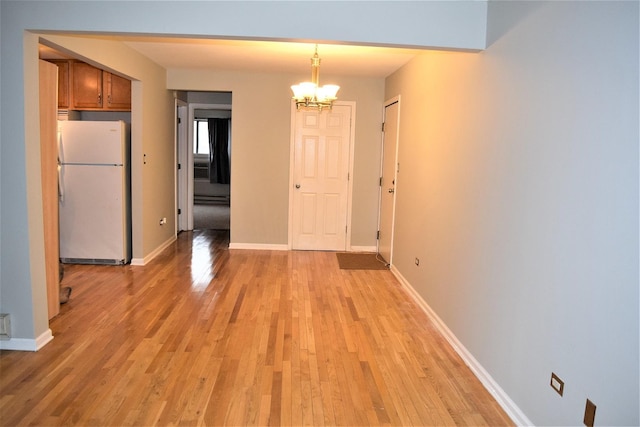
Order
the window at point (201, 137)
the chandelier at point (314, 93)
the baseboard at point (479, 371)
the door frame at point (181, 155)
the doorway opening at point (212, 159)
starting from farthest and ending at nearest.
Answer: the window at point (201, 137)
the doorway opening at point (212, 159)
the door frame at point (181, 155)
the chandelier at point (314, 93)
the baseboard at point (479, 371)

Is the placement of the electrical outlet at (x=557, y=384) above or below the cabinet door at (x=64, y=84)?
below

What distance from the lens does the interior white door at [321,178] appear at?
648 centimetres

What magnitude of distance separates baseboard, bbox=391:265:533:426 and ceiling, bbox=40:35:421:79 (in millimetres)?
2349

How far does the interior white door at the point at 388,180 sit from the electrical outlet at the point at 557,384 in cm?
356

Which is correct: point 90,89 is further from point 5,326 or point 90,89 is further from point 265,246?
point 5,326

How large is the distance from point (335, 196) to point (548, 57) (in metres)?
4.46

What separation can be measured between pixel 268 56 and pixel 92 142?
2.19 meters

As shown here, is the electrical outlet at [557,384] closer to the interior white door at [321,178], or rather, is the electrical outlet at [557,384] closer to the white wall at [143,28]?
the white wall at [143,28]

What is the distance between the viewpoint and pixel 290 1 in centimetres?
294

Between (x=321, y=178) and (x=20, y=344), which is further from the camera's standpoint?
(x=321, y=178)

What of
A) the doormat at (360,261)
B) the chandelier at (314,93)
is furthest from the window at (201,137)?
the chandelier at (314,93)

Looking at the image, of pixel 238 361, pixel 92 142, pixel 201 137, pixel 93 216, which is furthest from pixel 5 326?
pixel 201 137

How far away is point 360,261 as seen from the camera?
6098mm

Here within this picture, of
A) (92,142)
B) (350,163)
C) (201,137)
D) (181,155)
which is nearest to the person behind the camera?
(92,142)
